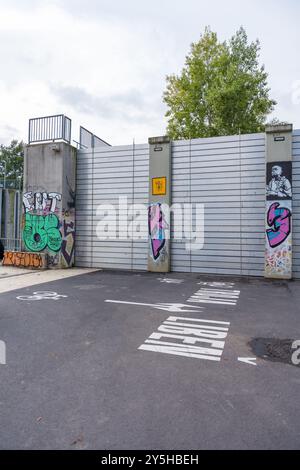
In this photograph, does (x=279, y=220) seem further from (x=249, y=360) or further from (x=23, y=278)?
(x=23, y=278)

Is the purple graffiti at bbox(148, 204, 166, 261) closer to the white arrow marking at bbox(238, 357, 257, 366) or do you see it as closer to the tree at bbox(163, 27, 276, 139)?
the white arrow marking at bbox(238, 357, 257, 366)

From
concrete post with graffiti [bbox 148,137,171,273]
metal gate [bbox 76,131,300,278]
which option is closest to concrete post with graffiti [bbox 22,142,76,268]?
metal gate [bbox 76,131,300,278]

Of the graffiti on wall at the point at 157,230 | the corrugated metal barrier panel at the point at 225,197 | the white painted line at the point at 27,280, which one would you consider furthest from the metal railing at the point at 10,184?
the corrugated metal barrier panel at the point at 225,197

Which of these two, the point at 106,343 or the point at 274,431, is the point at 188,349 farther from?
the point at 274,431

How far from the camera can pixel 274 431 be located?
2480 mm

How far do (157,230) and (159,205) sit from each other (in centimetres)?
109

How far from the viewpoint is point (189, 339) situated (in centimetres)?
470

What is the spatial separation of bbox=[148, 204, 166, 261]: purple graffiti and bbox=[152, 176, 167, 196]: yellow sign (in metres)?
0.54

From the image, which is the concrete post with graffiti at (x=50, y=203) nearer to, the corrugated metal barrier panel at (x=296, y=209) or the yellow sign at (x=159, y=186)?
the yellow sign at (x=159, y=186)

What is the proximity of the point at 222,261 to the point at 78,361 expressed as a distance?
9556 mm

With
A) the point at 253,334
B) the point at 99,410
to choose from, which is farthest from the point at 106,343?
the point at 253,334

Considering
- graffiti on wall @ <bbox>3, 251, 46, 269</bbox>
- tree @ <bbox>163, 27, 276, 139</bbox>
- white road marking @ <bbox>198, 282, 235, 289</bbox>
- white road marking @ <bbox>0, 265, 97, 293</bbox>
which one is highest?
tree @ <bbox>163, 27, 276, 139</bbox>

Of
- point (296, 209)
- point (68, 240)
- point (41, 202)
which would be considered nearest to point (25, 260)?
point (68, 240)

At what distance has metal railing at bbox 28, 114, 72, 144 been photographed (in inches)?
558
